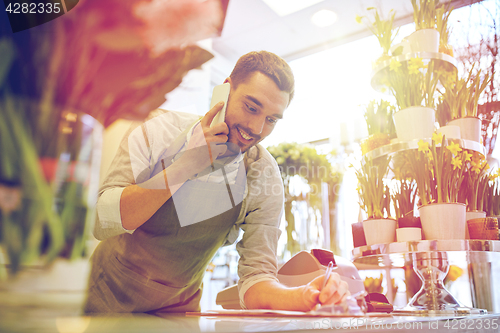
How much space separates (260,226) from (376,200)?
330 mm

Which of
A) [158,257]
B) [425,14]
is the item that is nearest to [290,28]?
[425,14]

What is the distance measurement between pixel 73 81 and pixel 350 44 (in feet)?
4.38

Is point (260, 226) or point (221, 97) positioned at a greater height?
point (221, 97)

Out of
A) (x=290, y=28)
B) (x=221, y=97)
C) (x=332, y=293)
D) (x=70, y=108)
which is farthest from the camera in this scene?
(x=290, y=28)

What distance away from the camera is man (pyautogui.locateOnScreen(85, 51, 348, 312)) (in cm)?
46

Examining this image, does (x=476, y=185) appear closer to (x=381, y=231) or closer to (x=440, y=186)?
(x=440, y=186)

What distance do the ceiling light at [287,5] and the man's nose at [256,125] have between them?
2.21 ft

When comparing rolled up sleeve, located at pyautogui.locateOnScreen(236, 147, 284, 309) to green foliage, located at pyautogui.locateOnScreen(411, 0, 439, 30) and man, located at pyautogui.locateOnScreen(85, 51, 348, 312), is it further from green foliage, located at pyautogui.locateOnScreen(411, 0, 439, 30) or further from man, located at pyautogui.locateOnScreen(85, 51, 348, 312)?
green foliage, located at pyautogui.locateOnScreen(411, 0, 439, 30)

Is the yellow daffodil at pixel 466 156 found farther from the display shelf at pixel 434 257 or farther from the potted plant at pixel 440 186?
the display shelf at pixel 434 257

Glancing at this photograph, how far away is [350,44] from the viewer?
1306 millimetres

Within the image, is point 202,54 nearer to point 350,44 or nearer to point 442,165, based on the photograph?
point 442,165

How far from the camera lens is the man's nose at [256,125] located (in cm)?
54

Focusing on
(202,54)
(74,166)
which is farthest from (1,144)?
(202,54)

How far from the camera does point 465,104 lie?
0.85 metres
